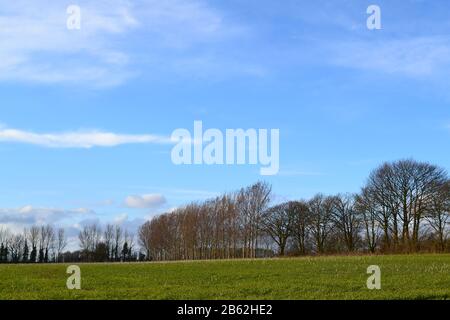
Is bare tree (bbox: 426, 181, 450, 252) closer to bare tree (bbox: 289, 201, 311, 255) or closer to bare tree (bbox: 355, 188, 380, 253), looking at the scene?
bare tree (bbox: 355, 188, 380, 253)

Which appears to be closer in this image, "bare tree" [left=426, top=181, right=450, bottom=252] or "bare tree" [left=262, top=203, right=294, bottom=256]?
"bare tree" [left=426, top=181, right=450, bottom=252]

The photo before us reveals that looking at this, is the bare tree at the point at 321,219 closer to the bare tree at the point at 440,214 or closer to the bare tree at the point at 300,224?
the bare tree at the point at 300,224

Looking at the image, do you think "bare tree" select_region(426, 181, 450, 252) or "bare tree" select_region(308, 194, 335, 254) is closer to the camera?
"bare tree" select_region(426, 181, 450, 252)

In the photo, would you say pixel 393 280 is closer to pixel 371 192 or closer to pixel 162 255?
pixel 371 192

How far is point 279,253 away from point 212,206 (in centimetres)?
1562

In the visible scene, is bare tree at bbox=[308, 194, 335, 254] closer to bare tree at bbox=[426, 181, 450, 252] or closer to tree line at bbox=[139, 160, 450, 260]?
tree line at bbox=[139, 160, 450, 260]

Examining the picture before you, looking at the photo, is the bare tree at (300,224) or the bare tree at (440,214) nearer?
the bare tree at (440,214)

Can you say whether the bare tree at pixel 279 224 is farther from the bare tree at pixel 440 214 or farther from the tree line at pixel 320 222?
the bare tree at pixel 440 214

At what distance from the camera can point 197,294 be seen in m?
21.3

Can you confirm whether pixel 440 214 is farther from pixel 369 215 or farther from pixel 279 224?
pixel 279 224

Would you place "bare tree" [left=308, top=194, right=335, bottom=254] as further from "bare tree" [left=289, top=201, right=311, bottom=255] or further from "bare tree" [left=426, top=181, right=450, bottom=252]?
"bare tree" [left=426, top=181, right=450, bottom=252]

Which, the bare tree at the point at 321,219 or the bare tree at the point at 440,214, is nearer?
the bare tree at the point at 440,214

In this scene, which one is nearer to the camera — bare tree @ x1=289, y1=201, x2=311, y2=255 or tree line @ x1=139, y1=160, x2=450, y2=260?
tree line @ x1=139, y1=160, x2=450, y2=260

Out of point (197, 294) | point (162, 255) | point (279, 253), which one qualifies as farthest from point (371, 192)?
point (197, 294)
